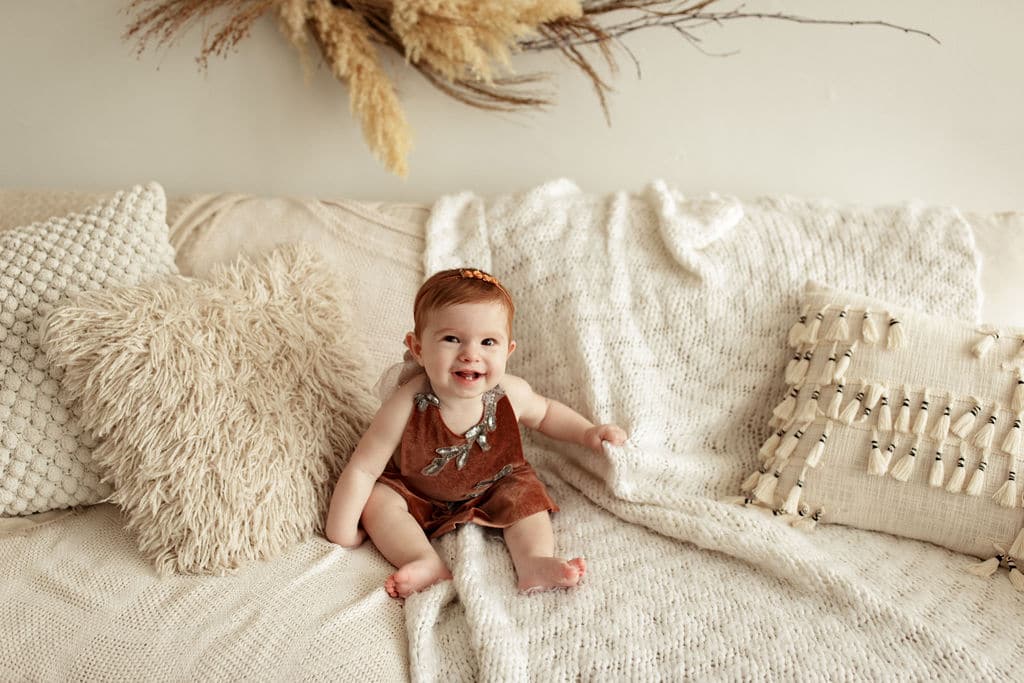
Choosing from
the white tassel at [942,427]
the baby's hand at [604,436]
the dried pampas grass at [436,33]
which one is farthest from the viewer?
the dried pampas grass at [436,33]

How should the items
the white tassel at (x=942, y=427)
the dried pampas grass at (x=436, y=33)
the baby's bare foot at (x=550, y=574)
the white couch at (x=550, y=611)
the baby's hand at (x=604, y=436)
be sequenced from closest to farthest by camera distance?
1. the white couch at (x=550, y=611)
2. the baby's bare foot at (x=550, y=574)
3. the white tassel at (x=942, y=427)
4. the baby's hand at (x=604, y=436)
5. the dried pampas grass at (x=436, y=33)

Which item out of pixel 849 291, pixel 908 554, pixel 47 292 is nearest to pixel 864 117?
pixel 849 291

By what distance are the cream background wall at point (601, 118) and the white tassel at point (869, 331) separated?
56cm

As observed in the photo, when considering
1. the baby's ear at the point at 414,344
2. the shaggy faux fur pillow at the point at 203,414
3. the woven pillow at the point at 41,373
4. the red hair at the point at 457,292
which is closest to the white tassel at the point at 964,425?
the red hair at the point at 457,292

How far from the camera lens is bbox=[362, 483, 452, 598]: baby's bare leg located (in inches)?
42.2

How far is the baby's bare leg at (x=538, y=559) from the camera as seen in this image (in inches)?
41.6

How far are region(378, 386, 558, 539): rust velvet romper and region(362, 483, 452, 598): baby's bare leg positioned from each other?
0.10 feet

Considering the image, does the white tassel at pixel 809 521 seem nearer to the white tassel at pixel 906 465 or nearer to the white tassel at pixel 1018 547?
the white tassel at pixel 906 465

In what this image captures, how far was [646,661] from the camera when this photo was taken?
3.10ft

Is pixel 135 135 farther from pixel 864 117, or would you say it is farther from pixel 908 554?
pixel 908 554

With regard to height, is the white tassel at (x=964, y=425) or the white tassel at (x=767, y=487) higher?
the white tassel at (x=964, y=425)

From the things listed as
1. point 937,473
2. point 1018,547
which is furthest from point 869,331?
point 1018,547

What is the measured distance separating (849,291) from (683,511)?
0.50 meters

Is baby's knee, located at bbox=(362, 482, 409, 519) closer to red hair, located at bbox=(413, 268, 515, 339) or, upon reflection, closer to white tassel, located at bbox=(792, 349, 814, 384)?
red hair, located at bbox=(413, 268, 515, 339)
